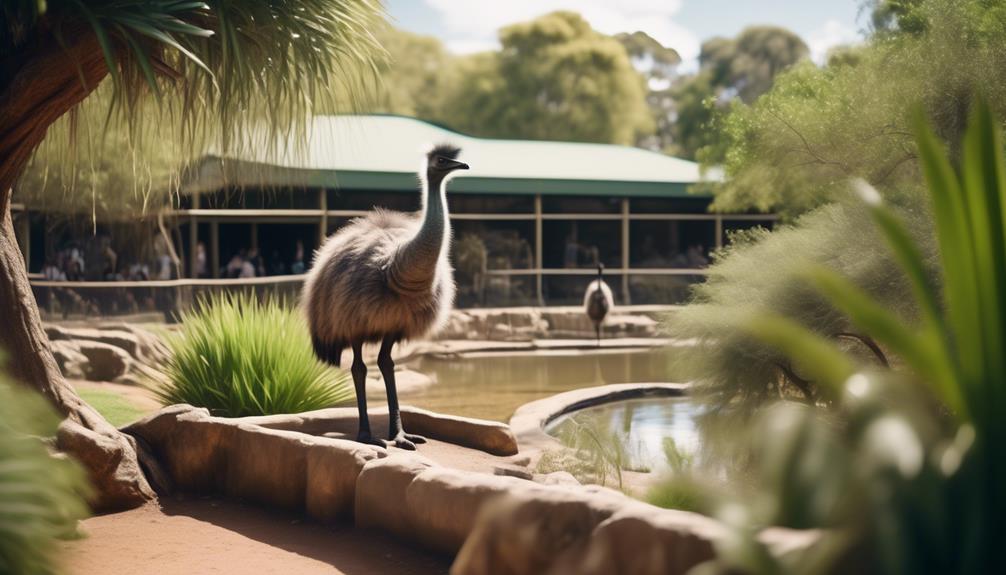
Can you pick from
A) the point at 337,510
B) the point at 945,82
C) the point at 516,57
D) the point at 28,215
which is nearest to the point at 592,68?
the point at 516,57

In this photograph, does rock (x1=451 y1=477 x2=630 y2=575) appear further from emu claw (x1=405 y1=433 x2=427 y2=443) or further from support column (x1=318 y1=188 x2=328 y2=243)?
support column (x1=318 y1=188 x2=328 y2=243)

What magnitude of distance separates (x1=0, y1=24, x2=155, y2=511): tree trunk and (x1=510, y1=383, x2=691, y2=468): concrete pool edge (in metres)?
2.91

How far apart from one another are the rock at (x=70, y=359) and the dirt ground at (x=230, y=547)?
666 cm

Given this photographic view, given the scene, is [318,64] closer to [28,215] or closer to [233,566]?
[233,566]

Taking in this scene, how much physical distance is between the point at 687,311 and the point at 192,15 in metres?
4.61

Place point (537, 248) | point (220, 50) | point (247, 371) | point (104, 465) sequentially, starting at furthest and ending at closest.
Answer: point (537, 248)
point (247, 371)
point (220, 50)
point (104, 465)

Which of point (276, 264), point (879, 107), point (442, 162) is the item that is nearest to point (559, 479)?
point (442, 162)

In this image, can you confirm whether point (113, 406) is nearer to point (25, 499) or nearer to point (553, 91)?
point (25, 499)

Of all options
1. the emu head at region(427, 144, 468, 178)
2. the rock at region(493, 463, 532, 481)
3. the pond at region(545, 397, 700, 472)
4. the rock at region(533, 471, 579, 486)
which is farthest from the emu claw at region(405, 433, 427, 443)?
the emu head at region(427, 144, 468, 178)

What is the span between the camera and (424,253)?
23.9 feet

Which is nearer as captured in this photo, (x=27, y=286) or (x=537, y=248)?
(x=27, y=286)

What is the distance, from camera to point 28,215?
20828 mm

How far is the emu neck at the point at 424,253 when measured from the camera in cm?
730

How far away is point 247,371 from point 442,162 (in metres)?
2.69
